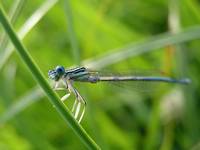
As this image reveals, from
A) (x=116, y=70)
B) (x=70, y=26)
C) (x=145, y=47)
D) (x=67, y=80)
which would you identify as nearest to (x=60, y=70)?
(x=67, y=80)

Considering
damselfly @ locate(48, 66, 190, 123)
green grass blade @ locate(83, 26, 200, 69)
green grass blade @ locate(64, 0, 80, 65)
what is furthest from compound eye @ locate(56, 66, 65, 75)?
green grass blade @ locate(83, 26, 200, 69)

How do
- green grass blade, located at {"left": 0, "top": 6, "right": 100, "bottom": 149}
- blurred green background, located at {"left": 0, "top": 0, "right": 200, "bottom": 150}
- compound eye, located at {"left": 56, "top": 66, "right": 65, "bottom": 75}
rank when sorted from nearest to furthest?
1. green grass blade, located at {"left": 0, "top": 6, "right": 100, "bottom": 149}
2. compound eye, located at {"left": 56, "top": 66, "right": 65, "bottom": 75}
3. blurred green background, located at {"left": 0, "top": 0, "right": 200, "bottom": 150}

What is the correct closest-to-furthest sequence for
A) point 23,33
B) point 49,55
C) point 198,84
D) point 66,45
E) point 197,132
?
point 23,33 → point 197,132 → point 198,84 → point 49,55 → point 66,45

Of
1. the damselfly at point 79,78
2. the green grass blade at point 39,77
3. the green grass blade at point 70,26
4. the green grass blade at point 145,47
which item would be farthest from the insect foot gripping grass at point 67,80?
the green grass blade at point 145,47

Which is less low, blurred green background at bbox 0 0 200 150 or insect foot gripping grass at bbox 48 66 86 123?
insect foot gripping grass at bbox 48 66 86 123

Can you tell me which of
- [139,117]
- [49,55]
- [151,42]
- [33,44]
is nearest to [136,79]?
[151,42]

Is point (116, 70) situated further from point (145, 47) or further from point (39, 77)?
point (39, 77)

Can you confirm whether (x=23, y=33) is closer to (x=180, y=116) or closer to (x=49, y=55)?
(x=49, y=55)

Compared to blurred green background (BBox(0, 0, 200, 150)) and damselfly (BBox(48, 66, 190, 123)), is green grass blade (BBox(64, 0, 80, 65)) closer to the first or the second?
damselfly (BBox(48, 66, 190, 123))
